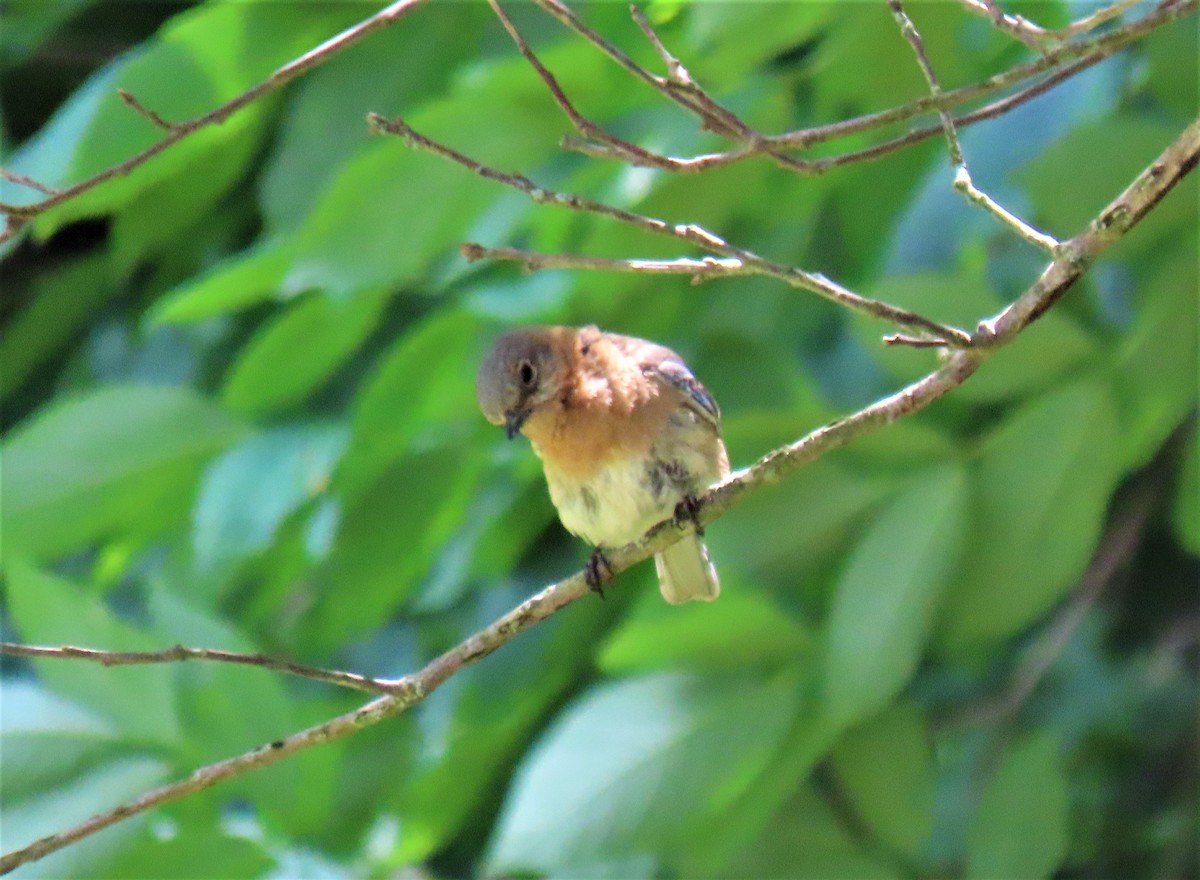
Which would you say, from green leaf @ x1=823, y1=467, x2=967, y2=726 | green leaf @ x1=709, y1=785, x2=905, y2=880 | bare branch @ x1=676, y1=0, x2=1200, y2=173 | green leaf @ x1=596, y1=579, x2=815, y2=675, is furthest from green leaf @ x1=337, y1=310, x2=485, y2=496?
bare branch @ x1=676, y1=0, x2=1200, y2=173

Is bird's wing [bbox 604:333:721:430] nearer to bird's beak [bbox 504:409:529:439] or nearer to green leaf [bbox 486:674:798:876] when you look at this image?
bird's beak [bbox 504:409:529:439]

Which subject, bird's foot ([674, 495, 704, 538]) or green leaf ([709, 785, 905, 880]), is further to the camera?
green leaf ([709, 785, 905, 880])

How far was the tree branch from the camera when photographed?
67.7 inches

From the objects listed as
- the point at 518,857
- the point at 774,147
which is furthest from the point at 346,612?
the point at 774,147

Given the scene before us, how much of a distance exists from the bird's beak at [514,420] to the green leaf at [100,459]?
2.42ft

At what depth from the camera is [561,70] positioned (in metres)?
3.11

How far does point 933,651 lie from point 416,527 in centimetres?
128

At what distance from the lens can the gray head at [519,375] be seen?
319 cm

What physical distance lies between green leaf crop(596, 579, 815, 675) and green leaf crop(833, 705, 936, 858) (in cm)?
25

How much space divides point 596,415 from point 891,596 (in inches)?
32.8

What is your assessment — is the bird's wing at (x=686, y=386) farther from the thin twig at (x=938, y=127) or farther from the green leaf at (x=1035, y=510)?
the thin twig at (x=938, y=127)

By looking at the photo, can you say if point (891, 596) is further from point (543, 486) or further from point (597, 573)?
point (543, 486)

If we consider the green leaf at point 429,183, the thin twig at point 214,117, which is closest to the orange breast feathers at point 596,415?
the green leaf at point 429,183

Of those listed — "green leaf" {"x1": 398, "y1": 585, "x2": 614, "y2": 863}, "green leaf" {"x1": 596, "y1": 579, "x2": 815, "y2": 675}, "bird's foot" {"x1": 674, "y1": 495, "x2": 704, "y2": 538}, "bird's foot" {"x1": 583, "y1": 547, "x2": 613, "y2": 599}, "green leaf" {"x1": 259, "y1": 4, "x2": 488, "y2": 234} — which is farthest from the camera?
"green leaf" {"x1": 398, "y1": 585, "x2": 614, "y2": 863}
